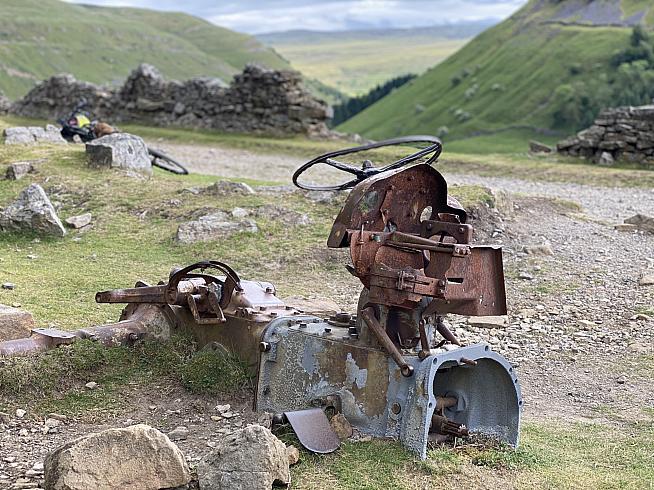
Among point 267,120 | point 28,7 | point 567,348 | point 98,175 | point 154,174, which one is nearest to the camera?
point 567,348

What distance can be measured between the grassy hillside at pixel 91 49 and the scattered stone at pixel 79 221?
84626 mm

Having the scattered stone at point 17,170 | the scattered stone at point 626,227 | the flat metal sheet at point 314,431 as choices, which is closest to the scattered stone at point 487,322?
the flat metal sheet at point 314,431

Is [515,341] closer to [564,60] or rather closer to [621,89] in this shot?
[621,89]

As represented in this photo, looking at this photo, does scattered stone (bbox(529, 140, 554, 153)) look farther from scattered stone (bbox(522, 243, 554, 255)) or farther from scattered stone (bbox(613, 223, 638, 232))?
scattered stone (bbox(522, 243, 554, 255))

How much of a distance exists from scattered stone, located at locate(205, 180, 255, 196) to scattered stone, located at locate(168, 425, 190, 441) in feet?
19.6

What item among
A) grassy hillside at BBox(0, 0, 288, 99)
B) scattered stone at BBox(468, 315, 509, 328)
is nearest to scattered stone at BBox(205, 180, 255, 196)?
scattered stone at BBox(468, 315, 509, 328)

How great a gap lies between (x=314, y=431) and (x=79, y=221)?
6321 millimetres

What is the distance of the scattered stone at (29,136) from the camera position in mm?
15046

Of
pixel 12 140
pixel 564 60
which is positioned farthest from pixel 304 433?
pixel 564 60

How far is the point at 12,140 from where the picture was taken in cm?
1502

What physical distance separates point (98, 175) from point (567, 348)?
7.09 m

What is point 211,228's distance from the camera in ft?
32.4

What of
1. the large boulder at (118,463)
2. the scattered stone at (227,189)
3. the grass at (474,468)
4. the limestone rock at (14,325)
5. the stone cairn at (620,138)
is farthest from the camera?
the stone cairn at (620,138)

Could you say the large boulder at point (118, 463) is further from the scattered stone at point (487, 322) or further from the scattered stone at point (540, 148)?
the scattered stone at point (540, 148)
